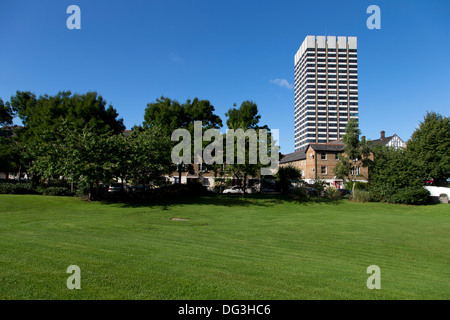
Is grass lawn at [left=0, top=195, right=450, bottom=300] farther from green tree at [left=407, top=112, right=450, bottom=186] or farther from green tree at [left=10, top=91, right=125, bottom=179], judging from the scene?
green tree at [left=407, top=112, right=450, bottom=186]

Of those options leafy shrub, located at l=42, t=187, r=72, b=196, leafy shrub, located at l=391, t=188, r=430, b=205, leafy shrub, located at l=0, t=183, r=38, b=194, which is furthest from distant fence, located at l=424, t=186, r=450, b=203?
leafy shrub, located at l=0, t=183, r=38, b=194

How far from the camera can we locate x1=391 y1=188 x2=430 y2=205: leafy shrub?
1088 inches

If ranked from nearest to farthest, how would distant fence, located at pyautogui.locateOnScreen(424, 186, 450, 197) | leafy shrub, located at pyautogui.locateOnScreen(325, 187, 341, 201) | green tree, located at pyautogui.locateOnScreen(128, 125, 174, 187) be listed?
green tree, located at pyautogui.locateOnScreen(128, 125, 174, 187), leafy shrub, located at pyautogui.locateOnScreen(325, 187, 341, 201), distant fence, located at pyautogui.locateOnScreen(424, 186, 450, 197)

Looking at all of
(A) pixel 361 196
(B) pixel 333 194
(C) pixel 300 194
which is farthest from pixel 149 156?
(A) pixel 361 196

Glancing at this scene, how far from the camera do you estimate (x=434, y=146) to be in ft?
133

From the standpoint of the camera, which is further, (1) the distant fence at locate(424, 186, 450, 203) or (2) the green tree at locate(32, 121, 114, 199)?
(1) the distant fence at locate(424, 186, 450, 203)

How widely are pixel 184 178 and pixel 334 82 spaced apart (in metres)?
121

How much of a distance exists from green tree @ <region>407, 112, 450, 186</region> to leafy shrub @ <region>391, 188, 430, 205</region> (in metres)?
13.1

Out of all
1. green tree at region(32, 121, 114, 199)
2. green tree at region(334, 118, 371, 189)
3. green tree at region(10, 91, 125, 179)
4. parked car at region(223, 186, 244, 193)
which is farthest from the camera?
parked car at region(223, 186, 244, 193)

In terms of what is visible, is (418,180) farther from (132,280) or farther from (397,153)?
(132,280)

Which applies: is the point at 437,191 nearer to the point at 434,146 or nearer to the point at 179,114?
the point at 434,146

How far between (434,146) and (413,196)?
63.7ft
